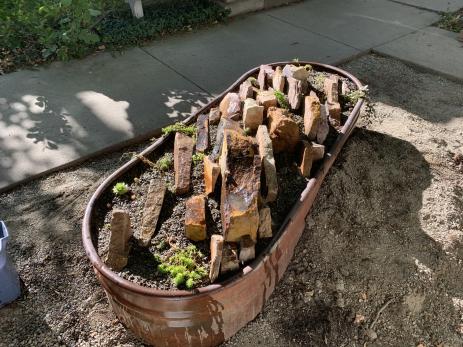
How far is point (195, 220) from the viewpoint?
→ 1.92m

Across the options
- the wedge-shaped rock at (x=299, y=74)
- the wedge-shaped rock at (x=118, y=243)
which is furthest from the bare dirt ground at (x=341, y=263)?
the wedge-shaped rock at (x=299, y=74)

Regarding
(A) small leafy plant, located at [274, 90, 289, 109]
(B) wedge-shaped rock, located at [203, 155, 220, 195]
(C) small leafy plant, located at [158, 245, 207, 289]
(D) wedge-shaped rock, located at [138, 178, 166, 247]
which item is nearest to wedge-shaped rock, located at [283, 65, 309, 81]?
(A) small leafy plant, located at [274, 90, 289, 109]

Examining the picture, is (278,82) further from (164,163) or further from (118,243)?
(118,243)

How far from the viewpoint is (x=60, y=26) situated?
4637 millimetres

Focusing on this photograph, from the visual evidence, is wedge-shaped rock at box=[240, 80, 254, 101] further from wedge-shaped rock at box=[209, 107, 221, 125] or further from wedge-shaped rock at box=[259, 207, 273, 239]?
wedge-shaped rock at box=[259, 207, 273, 239]

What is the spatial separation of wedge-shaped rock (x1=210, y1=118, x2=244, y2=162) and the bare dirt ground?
732 mm

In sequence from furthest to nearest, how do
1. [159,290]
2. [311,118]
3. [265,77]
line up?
[265,77]
[311,118]
[159,290]

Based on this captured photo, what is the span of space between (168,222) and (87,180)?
122 cm

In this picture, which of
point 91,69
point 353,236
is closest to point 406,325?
point 353,236

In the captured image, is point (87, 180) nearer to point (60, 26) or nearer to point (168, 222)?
point (168, 222)

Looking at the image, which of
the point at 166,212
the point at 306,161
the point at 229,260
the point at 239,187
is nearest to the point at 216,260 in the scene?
the point at 229,260

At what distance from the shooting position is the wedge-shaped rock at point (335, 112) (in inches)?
109

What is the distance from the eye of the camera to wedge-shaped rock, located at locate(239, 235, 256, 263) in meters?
1.81

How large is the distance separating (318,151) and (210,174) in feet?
2.24
